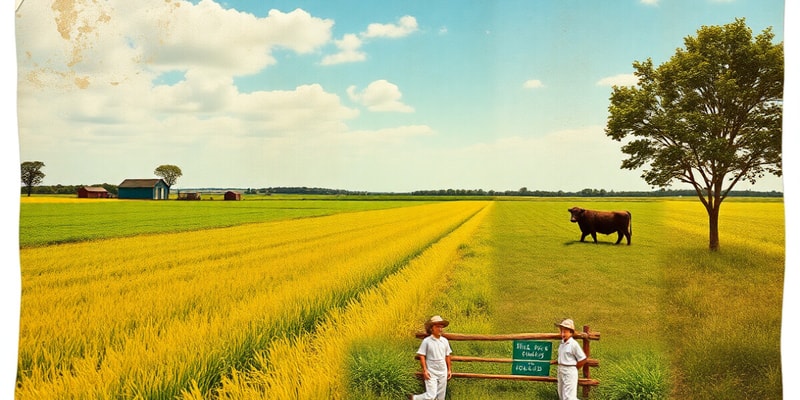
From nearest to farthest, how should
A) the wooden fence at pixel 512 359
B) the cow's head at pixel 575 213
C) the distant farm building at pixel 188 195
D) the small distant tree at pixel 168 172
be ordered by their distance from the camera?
the wooden fence at pixel 512 359
the cow's head at pixel 575 213
the small distant tree at pixel 168 172
the distant farm building at pixel 188 195

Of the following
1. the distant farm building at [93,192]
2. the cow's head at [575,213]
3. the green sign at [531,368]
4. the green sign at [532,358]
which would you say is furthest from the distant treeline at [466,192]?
the green sign at [531,368]

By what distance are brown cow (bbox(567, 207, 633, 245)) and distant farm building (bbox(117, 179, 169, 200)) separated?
3433 mm

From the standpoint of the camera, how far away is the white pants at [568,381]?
375cm

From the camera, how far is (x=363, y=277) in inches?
186

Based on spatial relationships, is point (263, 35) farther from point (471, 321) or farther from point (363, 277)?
point (471, 321)

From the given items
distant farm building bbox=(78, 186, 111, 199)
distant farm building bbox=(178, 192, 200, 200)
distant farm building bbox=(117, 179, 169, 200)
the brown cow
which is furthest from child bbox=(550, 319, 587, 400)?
distant farm building bbox=(78, 186, 111, 199)

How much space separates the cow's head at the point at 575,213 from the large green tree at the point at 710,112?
0.55 metres

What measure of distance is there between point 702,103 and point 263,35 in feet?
11.3

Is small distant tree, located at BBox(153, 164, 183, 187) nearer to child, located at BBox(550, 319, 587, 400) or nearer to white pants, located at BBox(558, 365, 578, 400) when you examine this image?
child, located at BBox(550, 319, 587, 400)

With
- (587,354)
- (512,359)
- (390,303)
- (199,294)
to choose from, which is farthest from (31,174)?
A: (587,354)

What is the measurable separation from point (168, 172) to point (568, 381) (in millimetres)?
3537

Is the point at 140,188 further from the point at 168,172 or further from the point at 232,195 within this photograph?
the point at 232,195

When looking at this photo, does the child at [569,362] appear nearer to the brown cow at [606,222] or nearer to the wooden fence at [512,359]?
the wooden fence at [512,359]

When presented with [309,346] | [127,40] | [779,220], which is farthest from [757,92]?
[127,40]
